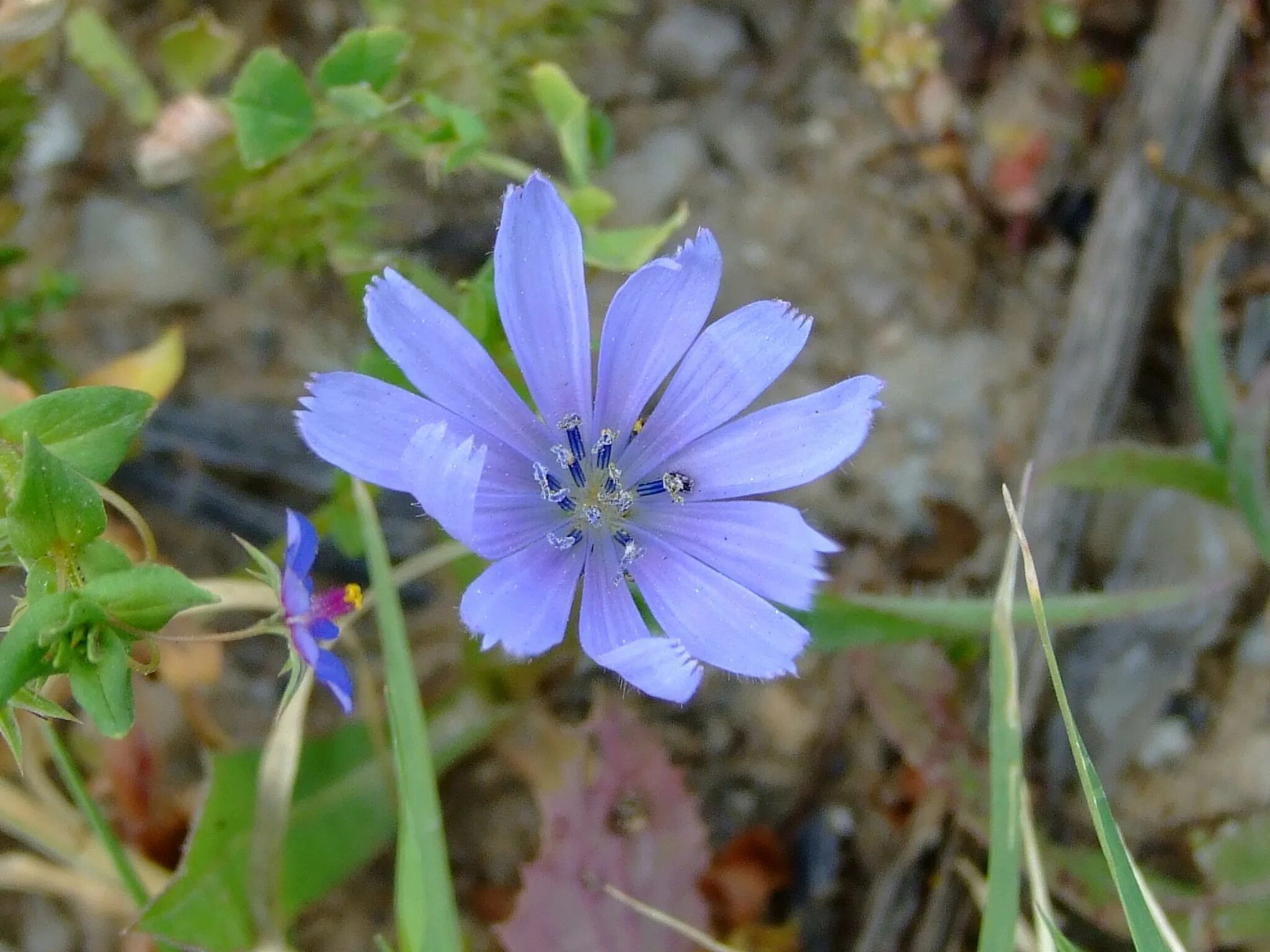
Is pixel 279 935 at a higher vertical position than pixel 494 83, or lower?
lower

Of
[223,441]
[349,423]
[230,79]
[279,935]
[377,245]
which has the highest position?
[349,423]

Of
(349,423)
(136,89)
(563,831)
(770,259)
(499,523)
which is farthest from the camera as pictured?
(770,259)

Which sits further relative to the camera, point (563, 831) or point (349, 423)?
point (563, 831)

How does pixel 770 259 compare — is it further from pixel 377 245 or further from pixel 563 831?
pixel 563 831

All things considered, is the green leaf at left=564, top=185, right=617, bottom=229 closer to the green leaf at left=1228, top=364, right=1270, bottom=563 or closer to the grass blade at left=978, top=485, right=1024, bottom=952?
the grass blade at left=978, top=485, right=1024, bottom=952

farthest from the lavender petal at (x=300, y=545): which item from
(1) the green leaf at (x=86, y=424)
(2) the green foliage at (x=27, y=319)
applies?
(2) the green foliage at (x=27, y=319)

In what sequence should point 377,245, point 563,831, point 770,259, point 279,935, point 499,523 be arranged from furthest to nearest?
point 770,259
point 377,245
point 563,831
point 279,935
point 499,523

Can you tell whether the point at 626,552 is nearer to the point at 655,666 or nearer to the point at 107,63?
the point at 655,666

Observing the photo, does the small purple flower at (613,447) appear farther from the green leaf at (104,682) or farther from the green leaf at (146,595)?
the green leaf at (104,682)

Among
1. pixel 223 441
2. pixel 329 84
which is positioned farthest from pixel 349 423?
pixel 223 441
